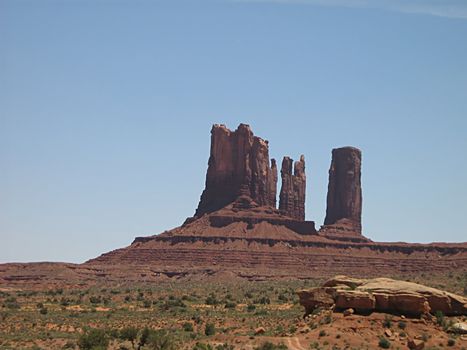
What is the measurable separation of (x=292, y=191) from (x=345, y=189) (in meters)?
11.2

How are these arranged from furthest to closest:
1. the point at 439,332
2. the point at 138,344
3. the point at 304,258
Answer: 1. the point at 304,258
2. the point at 138,344
3. the point at 439,332

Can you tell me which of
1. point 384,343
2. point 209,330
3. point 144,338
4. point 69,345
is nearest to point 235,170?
point 209,330

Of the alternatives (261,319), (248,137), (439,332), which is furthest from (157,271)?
(439,332)

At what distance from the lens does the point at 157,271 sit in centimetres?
13012

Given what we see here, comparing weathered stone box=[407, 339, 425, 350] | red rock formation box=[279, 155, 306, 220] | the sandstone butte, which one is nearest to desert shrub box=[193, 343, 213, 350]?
weathered stone box=[407, 339, 425, 350]

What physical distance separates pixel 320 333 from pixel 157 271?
84.3m

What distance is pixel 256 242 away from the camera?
140875mm

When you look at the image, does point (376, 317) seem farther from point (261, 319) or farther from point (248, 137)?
point (248, 137)

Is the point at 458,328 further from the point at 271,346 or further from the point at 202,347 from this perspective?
the point at 202,347

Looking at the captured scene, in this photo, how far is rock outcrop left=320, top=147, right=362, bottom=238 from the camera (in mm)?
171000

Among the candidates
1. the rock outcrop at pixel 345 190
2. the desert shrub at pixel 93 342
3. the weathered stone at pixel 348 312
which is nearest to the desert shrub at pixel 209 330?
the desert shrub at pixel 93 342

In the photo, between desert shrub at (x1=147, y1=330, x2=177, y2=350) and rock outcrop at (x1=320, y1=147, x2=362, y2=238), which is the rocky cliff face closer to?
rock outcrop at (x1=320, y1=147, x2=362, y2=238)

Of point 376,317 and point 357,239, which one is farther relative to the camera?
point 357,239

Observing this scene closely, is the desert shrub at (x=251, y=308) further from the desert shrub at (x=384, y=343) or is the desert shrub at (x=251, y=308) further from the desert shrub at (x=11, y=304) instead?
the desert shrub at (x=384, y=343)
